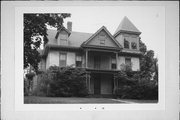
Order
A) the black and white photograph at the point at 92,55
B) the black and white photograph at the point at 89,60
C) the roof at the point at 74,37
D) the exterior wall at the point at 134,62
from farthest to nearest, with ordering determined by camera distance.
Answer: the exterior wall at the point at 134,62 < the roof at the point at 74,37 < the black and white photograph at the point at 92,55 < the black and white photograph at the point at 89,60

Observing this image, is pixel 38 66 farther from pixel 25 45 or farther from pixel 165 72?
pixel 165 72

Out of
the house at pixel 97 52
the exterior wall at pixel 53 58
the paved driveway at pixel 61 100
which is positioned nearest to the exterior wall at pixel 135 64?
the house at pixel 97 52

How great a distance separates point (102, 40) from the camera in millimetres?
8203

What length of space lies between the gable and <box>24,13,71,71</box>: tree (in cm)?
101

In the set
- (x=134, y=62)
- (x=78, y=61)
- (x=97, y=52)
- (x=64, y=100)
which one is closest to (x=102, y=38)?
(x=97, y=52)

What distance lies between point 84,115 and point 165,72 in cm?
276

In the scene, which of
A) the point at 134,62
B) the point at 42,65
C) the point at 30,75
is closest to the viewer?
the point at 30,75

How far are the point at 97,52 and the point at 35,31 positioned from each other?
2070mm

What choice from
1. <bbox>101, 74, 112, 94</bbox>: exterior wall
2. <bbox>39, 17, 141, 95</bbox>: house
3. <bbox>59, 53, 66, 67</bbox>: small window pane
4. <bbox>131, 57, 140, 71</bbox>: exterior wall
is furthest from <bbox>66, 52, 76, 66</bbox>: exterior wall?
<bbox>131, 57, 140, 71</bbox>: exterior wall

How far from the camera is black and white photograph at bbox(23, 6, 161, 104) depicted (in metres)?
8.01

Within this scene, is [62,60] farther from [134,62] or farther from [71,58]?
[134,62]

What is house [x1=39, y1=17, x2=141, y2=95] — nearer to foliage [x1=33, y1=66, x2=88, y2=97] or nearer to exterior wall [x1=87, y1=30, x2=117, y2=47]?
exterior wall [x1=87, y1=30, x2=117, y2=47]

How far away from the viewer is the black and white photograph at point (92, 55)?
26.3 ft

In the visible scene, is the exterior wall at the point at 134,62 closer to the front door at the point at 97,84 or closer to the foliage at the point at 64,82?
the front door at the point at 97,84
